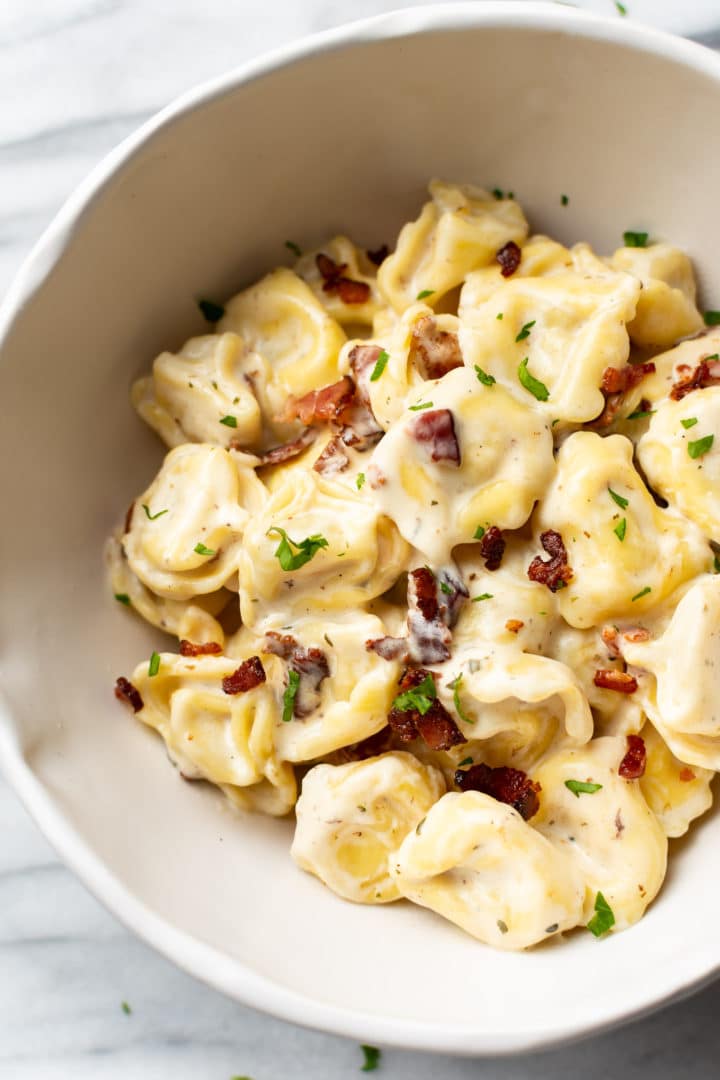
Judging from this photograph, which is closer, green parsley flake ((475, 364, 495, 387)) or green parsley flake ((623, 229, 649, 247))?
green parsley flake ((475, 364, 495, 387))

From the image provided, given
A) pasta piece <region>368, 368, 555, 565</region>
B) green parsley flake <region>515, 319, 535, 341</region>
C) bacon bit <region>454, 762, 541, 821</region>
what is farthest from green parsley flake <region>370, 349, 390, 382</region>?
bacon bit <region>454, 762, 541, 821</region>

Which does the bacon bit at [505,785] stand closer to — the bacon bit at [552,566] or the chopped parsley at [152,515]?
the bacon bit at [552,566]

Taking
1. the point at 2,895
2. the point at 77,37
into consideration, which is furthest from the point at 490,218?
the point at 2,895

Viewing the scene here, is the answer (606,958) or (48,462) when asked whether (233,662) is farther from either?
(606,958)

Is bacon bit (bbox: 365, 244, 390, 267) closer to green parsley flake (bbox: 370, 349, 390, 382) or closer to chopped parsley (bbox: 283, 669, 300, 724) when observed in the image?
green parsley flake (bbox: 370, 349, 390, 382)

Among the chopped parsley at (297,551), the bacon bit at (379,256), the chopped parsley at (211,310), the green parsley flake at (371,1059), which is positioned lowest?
the green parsley flake at (371,1059)

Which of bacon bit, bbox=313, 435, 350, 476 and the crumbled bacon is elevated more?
bacon bit, bbox=313, 435, 350, 476

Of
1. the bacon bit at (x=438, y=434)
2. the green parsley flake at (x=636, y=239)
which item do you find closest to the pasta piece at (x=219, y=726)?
the bacon bit at (x=438, y=434)
